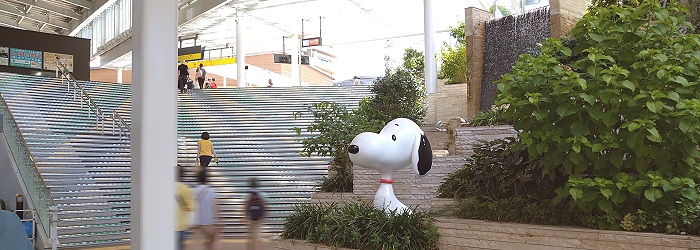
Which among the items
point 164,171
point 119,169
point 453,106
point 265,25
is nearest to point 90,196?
point 119,169

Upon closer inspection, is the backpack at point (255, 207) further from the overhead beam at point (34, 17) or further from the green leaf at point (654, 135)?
the overhead beam at point (34, 17)

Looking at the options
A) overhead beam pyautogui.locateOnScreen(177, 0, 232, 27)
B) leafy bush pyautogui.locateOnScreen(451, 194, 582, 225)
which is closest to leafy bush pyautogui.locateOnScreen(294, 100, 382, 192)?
leafy bush pyautogui.locateOnScreen(451, 194, 582, 225)

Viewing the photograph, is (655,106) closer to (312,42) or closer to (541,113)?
(541,113)

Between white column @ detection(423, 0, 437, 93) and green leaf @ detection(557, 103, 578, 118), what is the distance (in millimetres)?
9960

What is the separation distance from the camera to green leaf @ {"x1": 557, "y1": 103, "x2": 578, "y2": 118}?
493 cm

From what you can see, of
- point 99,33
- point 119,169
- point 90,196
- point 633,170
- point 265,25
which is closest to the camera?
point 633,170

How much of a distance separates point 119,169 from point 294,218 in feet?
21.5

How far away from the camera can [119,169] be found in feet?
38.5

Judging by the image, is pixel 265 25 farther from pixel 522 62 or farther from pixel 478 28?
pixel 522 62

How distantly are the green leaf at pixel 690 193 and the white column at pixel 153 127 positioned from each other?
4218 millimetres

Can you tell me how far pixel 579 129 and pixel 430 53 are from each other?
1027 centimetres

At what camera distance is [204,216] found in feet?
18.8

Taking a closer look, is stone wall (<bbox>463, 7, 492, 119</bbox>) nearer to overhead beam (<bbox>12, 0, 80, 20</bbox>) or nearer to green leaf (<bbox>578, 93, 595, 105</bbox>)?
green leaf (<bbox>578, 93, 595, 105</bbox>)

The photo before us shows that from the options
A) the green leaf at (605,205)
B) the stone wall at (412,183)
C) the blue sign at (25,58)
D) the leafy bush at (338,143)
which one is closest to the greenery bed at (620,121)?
the green leaf at (605,205)
